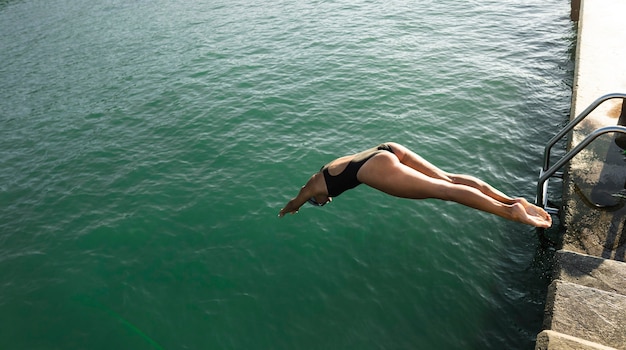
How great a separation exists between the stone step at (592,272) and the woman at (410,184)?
1525 mm

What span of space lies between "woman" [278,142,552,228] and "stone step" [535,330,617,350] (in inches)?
53.2

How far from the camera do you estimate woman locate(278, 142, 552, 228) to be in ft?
19.6

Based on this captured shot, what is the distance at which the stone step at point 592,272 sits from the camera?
6.72m

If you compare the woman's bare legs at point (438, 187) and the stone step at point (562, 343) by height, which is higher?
the woman's bare legs at point (438, 187)

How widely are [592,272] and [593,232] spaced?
4.64 ft

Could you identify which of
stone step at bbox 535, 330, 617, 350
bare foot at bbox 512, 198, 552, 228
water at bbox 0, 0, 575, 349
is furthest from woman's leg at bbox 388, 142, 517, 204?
water at bbox 0, 0, 575, 349

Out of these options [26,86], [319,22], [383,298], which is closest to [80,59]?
[26,86]

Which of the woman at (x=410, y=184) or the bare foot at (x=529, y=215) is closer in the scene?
the bare foot at (x=529, y=215)

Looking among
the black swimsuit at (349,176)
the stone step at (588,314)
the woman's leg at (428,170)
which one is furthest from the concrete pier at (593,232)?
the black swimsuit at (349,176)

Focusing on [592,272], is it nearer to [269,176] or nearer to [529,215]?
[529,215]

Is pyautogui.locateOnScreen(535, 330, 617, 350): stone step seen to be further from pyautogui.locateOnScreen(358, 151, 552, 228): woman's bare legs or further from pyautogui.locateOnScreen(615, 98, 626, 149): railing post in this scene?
pyautogui.locateOnScreen(615, 98, 626, 149): railing post

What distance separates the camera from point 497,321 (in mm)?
8141

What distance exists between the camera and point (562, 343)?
5.52m

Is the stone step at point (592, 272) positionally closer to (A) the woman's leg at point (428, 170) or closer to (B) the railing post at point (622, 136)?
(A) the woman's leg at point (428, 170)
